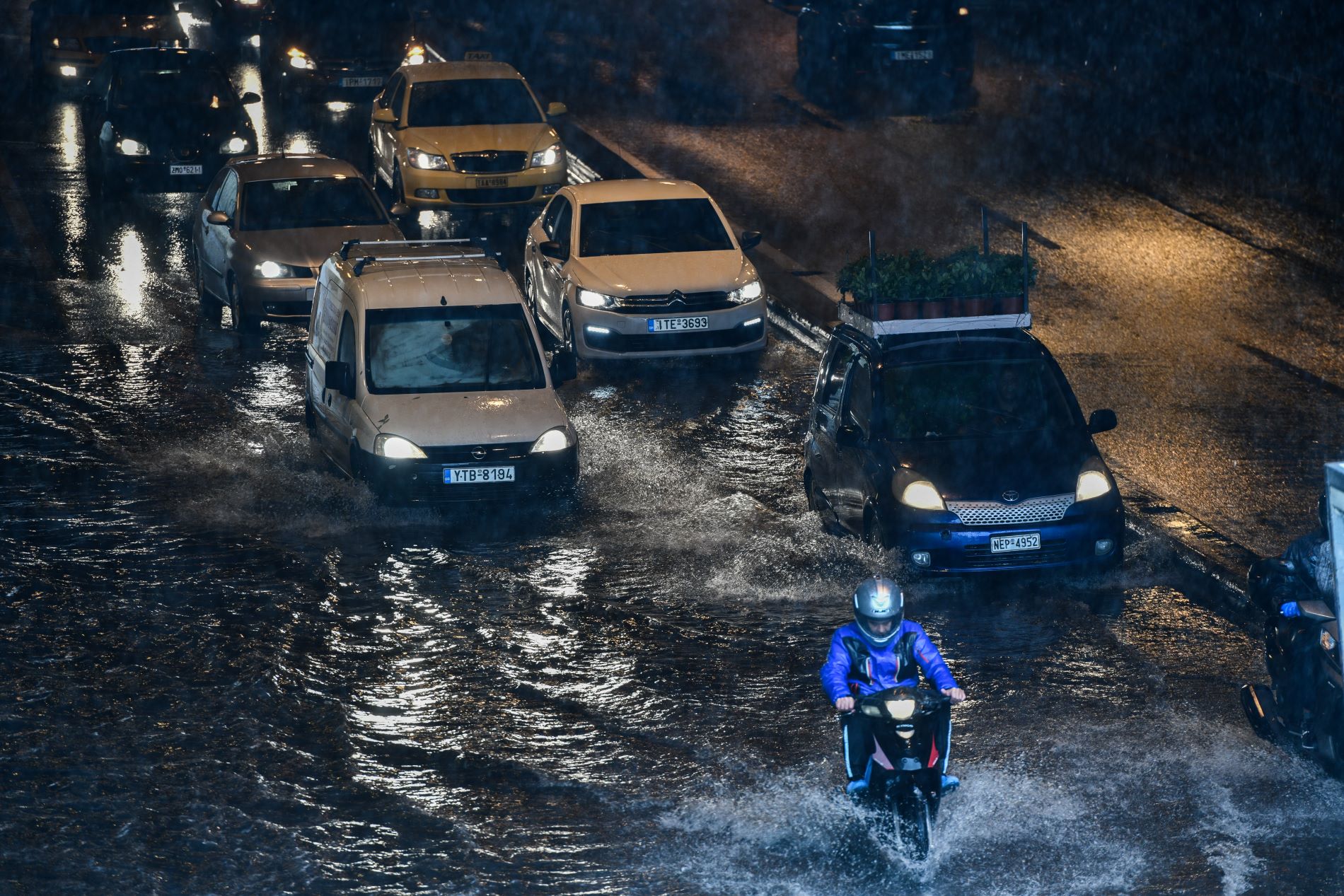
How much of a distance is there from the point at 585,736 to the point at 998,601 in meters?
3.23

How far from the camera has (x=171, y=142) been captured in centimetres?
2461

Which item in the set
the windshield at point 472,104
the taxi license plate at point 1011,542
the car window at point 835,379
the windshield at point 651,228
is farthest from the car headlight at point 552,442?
the windshield at point 472,104

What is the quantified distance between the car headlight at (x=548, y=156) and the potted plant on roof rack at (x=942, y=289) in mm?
10156

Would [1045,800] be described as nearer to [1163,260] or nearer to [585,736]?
[585,736]

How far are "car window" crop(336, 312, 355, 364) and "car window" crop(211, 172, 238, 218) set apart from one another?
17.5 ft

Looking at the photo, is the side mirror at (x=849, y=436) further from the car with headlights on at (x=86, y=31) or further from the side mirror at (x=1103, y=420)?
the car with headlights on at (x=86, y=31)

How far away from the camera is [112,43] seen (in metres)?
31.4

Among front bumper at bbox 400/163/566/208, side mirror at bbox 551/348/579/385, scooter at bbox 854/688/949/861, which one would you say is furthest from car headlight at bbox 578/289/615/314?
scooter at bbox 854/688/949/861

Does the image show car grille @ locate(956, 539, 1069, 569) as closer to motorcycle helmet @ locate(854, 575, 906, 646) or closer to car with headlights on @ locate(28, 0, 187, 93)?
motorcycle helmet @ locate(854, 575, 906, 646)

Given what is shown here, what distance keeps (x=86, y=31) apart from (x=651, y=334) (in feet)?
62.7

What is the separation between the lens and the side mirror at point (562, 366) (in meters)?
13.9

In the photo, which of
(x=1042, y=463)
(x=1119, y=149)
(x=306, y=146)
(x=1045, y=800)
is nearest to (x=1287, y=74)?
(x=1119, y=149)

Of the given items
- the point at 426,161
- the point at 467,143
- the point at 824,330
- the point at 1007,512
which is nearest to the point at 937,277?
the point at 1007,512

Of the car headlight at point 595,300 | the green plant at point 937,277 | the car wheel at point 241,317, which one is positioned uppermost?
the green plant at point 937,277
